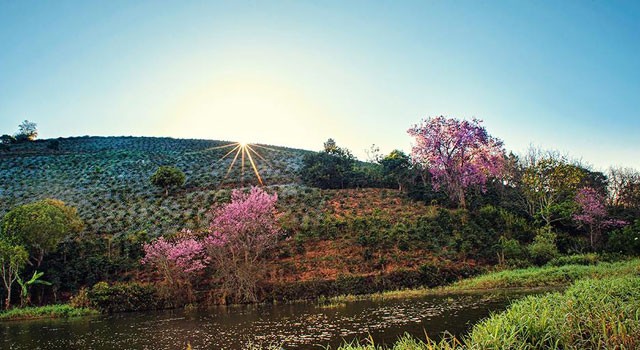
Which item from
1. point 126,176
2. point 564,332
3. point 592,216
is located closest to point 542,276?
point 592,216

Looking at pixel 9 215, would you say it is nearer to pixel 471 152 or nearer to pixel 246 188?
pixel 246 188

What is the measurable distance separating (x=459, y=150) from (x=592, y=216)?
13.1 metres

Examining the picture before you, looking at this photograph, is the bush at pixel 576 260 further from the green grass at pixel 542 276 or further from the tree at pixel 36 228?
the tree at pixel 36 228

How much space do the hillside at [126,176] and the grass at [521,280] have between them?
2532 centimetres

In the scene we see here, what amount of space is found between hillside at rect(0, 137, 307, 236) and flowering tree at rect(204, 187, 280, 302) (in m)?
13.6

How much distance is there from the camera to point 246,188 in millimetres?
58781

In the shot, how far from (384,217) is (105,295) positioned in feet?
85.6

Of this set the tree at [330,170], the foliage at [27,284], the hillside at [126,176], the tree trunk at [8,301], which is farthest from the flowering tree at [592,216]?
the tree trunk at [8,301]

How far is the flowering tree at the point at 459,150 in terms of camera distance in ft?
141

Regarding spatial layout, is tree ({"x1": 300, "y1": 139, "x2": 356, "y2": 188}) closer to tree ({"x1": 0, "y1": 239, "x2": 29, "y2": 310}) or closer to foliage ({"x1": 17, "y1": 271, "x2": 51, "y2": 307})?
foliage ({"x1": 17, "y1": 271, "x2": 51, "y2": 307})

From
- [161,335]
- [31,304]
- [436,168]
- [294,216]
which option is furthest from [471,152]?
[31,304]

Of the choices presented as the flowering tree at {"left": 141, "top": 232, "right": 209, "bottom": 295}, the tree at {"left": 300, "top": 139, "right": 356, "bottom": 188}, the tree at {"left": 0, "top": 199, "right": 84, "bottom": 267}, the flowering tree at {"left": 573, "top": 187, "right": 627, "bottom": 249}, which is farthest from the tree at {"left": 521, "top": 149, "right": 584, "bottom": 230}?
the tree at {"left": 0, "top": 199, "right": 84, "bottom": 267}

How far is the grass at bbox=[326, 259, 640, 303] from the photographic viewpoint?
25.8m

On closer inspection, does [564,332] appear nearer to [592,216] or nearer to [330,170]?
[592,216]
